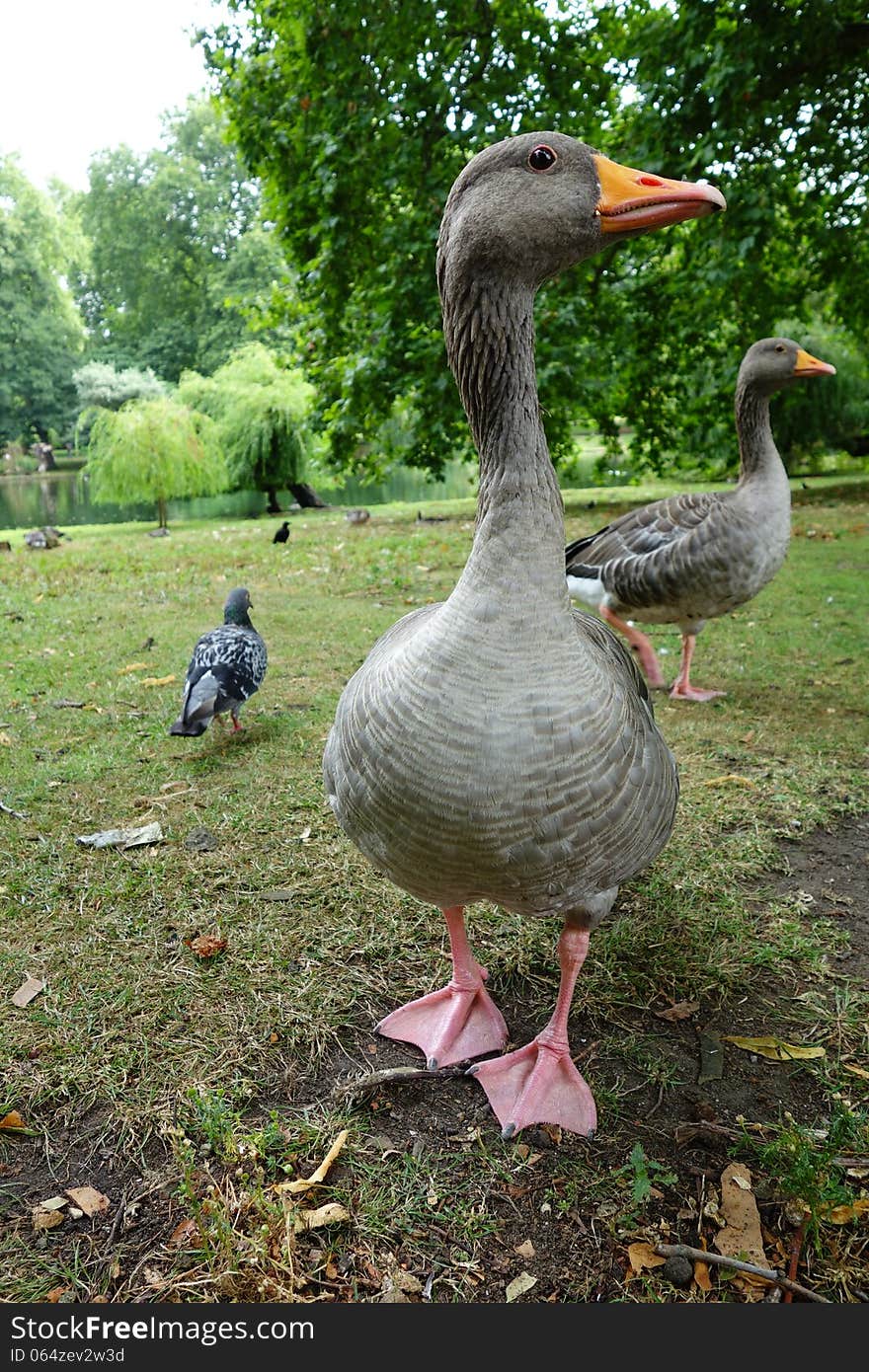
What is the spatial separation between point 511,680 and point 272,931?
5.63 feet

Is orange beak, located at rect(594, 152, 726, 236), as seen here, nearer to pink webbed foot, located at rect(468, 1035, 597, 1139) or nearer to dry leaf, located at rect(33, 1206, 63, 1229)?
pink webbed foot, located at rect(468, 1035, 597, 1139)

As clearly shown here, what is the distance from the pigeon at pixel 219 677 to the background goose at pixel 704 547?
2.30 meters

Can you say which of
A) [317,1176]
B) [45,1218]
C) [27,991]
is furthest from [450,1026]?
[27,991]

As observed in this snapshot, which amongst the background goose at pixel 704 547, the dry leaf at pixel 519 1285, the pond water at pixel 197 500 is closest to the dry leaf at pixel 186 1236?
the dry leaf at pixel 519 1285

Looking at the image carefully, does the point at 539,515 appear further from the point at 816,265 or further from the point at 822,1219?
the point at 816,265

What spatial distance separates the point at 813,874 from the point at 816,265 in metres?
10.7

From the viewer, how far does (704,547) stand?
204 inches

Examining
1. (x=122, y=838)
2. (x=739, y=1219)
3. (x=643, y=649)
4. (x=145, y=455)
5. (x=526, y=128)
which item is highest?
(x=526, y=128)

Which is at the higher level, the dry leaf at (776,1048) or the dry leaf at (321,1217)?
the dry leaf at (321,1217)

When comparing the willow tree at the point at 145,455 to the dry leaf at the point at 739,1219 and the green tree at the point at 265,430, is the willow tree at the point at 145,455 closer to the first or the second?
the green tree at the point at 265,430

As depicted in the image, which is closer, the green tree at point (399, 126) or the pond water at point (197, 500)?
the green tree at point (399, 126)

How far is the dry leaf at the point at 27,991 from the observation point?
2729 millimetres

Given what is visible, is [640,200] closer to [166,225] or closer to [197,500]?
[197,500]

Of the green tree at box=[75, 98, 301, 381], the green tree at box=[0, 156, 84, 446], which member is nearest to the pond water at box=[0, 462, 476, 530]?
the green tree at box=[0, 156, 84, 446]
